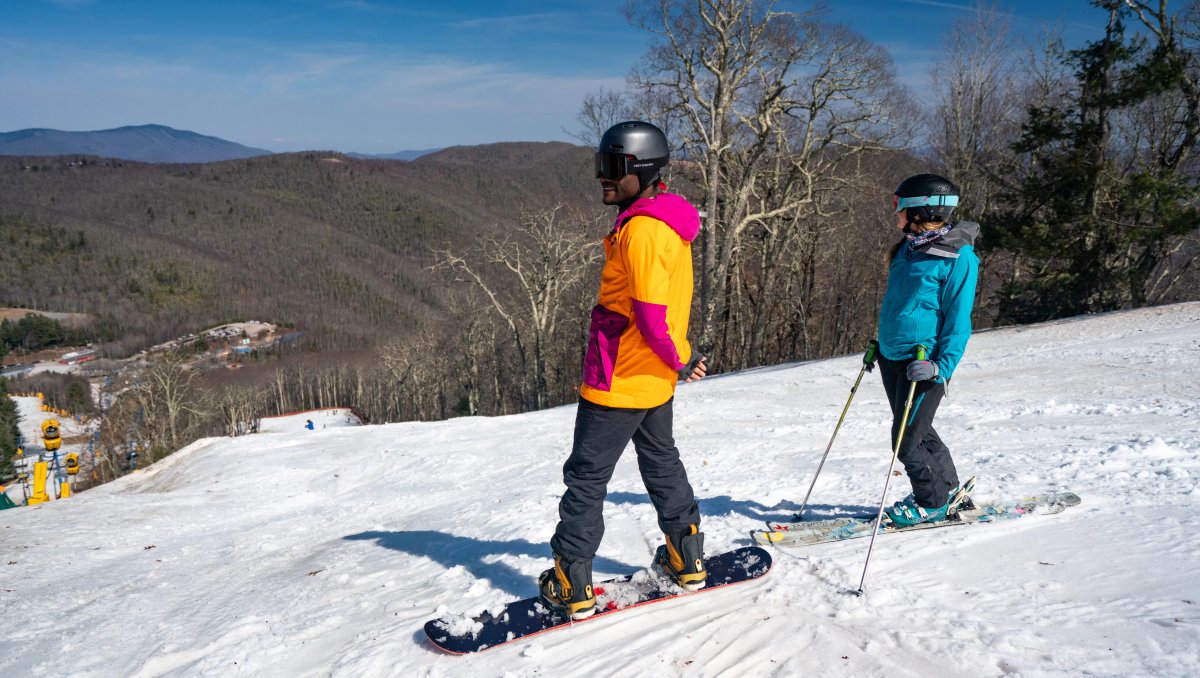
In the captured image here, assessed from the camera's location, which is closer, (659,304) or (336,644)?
(659,304)

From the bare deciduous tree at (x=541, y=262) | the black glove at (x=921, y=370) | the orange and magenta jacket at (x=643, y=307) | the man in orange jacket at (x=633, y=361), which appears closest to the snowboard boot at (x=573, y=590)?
the man in orange jacket at (x=633, y=361)

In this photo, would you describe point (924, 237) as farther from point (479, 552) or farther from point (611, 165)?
point (479, 552)

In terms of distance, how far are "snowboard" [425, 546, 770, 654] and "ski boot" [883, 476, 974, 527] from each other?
38.8 inches

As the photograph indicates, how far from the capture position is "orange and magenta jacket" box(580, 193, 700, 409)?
106 inches

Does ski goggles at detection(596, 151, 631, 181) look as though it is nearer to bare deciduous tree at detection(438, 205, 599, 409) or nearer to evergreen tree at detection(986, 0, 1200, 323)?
evergreen tree at detection(986, 0, 1200, 323)

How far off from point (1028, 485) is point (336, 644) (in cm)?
460

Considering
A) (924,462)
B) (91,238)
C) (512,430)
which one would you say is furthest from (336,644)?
(91,238)

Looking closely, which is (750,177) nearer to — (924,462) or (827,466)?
(827,466)

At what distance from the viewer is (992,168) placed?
64.5ft

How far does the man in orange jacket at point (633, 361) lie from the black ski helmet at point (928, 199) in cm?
152

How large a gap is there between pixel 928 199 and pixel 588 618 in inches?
115

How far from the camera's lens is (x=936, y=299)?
3.57 meters

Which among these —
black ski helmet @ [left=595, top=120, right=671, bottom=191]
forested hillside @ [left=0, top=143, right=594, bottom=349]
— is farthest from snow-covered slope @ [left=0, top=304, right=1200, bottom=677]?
forested hillside @ [left=0, top=143, right=594, bottom=349]

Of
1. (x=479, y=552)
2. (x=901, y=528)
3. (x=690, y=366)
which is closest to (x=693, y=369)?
(x=690, y=366)
